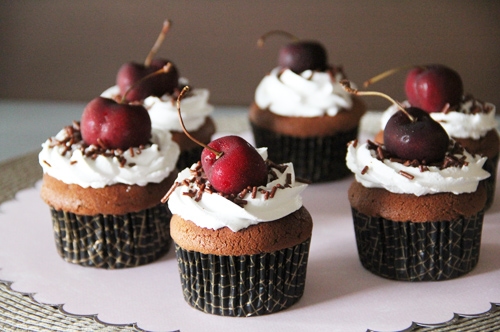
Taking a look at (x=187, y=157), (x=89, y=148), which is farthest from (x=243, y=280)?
(x=187, y=157)

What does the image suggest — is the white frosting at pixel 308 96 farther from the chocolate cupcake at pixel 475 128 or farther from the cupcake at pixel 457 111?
the chocolate cupcake at pixel 475 128

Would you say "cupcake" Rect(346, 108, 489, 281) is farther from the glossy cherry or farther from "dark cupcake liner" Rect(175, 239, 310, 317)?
the glossy cherry

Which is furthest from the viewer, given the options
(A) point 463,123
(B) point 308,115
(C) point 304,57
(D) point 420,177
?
(C) point 304,57

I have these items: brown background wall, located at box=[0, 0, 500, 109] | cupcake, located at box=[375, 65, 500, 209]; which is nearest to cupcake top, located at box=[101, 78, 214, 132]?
cupcake, located at box=[375, 65, 500, 209]

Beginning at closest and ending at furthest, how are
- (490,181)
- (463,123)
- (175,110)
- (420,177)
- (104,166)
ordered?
(420,177) < (104,166) < (463,123) < (490,181) < (175,110)

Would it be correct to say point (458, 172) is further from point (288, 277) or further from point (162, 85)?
point (162, 85)

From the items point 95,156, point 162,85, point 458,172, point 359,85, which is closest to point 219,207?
point 95,156

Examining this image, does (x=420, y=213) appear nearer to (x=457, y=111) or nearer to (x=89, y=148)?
(x=457, y=111)
